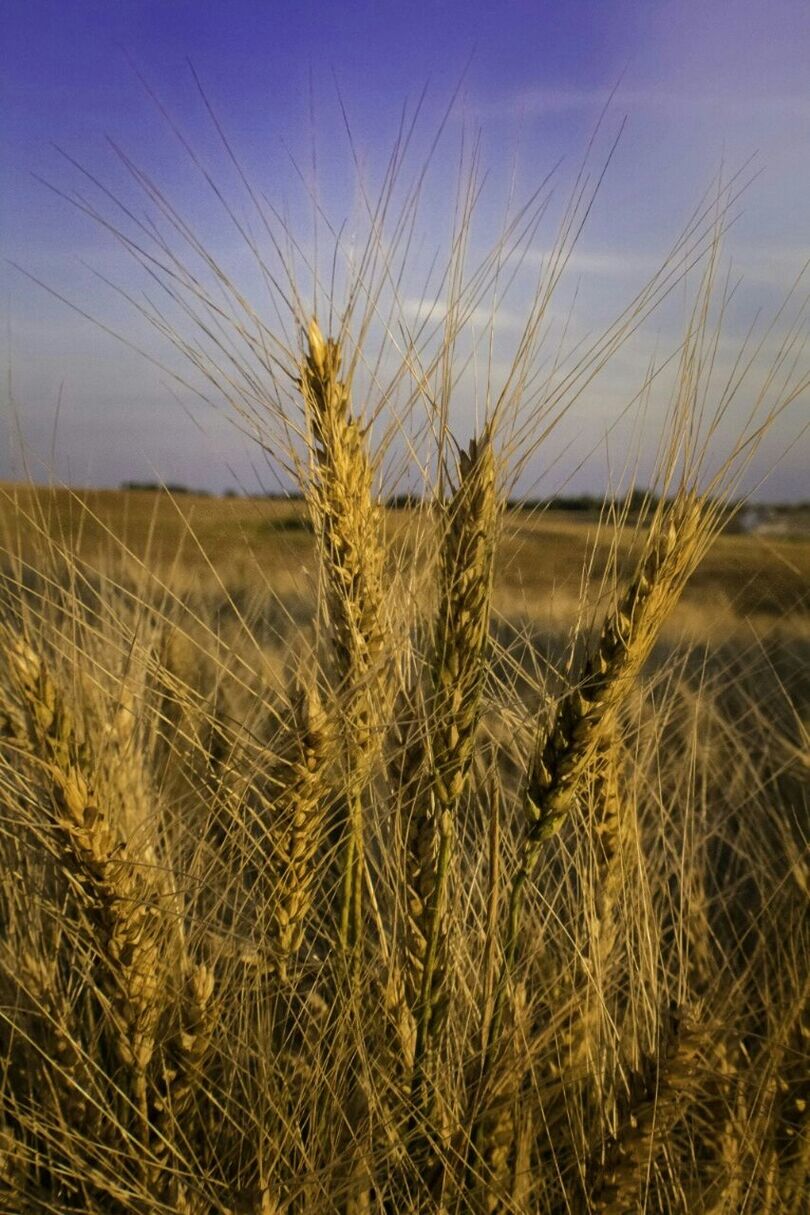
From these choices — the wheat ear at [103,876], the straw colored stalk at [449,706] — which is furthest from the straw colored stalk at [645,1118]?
the wheat ear at [103,876]

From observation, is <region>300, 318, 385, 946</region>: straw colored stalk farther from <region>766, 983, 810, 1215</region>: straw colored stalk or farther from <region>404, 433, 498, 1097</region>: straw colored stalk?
<region>766, 983, 810, 1215</region>: straw colored stalk

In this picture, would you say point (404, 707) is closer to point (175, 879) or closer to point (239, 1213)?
point (175, 879)

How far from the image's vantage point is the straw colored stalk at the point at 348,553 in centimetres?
137

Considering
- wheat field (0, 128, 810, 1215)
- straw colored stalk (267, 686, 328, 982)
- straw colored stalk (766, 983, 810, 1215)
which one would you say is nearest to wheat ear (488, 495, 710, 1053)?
wheat field (0, 128, 810, 1215)

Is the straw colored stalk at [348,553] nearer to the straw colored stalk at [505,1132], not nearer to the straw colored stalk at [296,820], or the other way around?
the straw colored stalk at [296,820]

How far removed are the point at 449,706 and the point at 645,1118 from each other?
68cm

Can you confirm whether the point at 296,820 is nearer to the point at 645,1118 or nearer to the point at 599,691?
the point at 599,691

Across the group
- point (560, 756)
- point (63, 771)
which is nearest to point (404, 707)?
point (560, 756)

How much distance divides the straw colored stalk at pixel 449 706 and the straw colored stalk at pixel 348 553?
0.10m

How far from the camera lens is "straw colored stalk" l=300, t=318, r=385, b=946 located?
4.50 ft

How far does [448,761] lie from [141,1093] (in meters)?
0.75

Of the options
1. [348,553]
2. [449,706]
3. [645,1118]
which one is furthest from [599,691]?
[645,1118]

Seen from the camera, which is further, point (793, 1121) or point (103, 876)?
point (793, 1121)

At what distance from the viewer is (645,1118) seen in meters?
1.31
